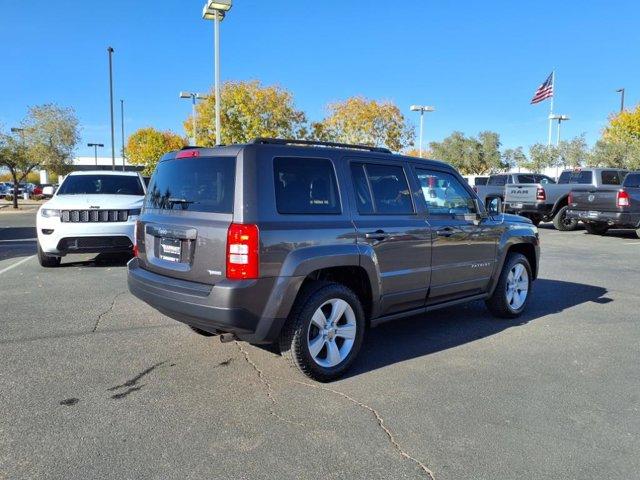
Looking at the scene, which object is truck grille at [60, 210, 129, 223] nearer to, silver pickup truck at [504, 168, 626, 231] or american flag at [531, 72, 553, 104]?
silver pickup truck at [504, 168, 626, 231]

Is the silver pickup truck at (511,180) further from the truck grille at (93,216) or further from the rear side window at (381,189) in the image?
the rear side window at (381,189)

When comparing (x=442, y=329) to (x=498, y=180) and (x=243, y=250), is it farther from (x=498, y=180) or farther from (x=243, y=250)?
(x=498, y=180)

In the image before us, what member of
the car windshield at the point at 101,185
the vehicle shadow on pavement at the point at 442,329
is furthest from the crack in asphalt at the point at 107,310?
the car windshield at the point at 101,185

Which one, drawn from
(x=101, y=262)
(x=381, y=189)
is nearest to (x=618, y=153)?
(x=101, y=262)

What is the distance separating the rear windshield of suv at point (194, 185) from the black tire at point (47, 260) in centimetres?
530

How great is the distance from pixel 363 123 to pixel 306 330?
122 feet

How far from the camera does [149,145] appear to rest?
211 ft

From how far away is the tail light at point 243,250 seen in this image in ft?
12.1

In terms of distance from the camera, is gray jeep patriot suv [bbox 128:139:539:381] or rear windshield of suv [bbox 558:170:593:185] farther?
rear windshield of suv [bbox 558:170:593:185]

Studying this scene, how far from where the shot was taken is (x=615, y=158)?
36.0 metres

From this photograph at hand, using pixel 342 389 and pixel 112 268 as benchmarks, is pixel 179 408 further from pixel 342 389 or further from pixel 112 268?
pixel 112 268

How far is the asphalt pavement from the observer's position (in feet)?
9.85

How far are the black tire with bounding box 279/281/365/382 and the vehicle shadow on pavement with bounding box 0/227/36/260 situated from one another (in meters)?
8.93

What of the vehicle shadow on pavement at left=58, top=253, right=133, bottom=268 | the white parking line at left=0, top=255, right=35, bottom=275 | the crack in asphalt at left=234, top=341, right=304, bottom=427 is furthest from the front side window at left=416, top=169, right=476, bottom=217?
the white parking line at left=0, top=255, right=35, bottom=275
